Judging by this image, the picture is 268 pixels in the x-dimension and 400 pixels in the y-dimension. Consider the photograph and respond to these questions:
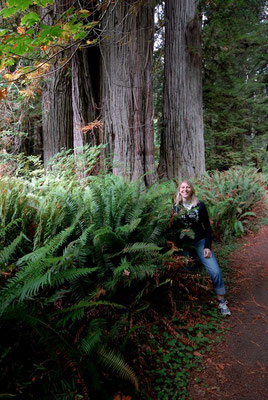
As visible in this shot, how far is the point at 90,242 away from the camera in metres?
2.95

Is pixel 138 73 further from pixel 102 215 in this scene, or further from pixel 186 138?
pixel 102 215

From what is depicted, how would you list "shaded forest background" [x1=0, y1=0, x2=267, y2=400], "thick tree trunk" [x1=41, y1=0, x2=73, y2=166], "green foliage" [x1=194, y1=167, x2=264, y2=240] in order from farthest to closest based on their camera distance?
1. "thick tree trunk" [x1=41, y1=0, x2=73, y2=166]
2. "green foliage" [x1=194, y1=167, x2=264, y2=240]
3. "shaded forest background" [x1=0, y1=0, x2=267, y2=400]

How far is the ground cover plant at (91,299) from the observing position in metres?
1.66

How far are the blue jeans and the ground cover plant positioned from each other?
235mm

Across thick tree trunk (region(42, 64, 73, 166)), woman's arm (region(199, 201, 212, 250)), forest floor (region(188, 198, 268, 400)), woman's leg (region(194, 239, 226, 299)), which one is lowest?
forest floor (region(188, 198, 268, 400))

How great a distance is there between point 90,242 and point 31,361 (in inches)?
54.9

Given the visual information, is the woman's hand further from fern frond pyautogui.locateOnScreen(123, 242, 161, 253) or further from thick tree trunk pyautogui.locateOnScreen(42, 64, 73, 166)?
thick tree trunk pyautogui.locateOnScreen(42, 64, 73, 166)

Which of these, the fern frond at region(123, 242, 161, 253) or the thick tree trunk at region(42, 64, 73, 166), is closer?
the fern frond at region(123, 242, 161, 253)

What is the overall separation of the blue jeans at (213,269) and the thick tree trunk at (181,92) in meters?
4.20

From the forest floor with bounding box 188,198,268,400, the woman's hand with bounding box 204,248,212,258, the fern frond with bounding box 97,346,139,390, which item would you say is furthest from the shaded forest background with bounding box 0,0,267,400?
the woman's hand with bounding box 204,248,212,258

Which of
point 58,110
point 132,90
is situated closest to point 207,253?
point 132,90

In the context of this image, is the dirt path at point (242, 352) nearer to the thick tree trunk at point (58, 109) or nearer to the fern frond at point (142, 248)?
the fern frond at point (142, 248)

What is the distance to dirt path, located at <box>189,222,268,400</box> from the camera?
6.68 feet

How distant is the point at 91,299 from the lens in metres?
2.40
